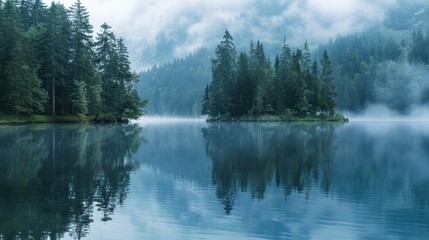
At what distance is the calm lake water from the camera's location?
50.3ft

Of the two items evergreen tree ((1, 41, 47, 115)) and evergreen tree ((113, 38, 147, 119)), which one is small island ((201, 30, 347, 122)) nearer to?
evergreen tree ((113, 38, 147, 119))

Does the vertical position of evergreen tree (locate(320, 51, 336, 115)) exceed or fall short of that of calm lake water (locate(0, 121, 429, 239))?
it exceeds it

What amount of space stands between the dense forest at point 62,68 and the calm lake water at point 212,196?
55.3 metres

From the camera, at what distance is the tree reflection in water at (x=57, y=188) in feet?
50.0

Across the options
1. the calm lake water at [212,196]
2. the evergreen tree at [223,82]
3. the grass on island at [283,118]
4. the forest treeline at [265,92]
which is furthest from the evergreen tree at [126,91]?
the calm lake water at [212,196]

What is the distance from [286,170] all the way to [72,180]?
12293 millimetres

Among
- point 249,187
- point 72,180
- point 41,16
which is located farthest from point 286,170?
point 41,16

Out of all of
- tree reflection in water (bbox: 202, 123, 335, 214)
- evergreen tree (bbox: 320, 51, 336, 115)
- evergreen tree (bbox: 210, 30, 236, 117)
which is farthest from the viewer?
evergreen tree (bbox: 210, 30, 236, 117)

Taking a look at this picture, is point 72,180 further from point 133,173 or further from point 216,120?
point 216,120

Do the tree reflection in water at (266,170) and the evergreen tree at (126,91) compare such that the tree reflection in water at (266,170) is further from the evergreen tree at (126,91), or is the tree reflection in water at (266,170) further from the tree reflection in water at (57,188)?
the evergreen tree at (126,91)

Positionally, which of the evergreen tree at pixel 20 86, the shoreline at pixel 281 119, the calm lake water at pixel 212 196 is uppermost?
the evergreen tree at pixel 20 86

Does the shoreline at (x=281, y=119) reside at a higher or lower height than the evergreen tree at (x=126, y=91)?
lower

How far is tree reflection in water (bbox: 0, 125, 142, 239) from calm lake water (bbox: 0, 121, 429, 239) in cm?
4

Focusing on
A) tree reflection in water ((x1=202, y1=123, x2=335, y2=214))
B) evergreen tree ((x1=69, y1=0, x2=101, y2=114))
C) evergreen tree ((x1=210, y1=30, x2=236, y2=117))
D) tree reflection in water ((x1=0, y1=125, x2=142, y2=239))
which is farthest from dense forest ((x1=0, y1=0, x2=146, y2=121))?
tree reflection in water ((x1=202, y1=123, x2=335, y2=214))
